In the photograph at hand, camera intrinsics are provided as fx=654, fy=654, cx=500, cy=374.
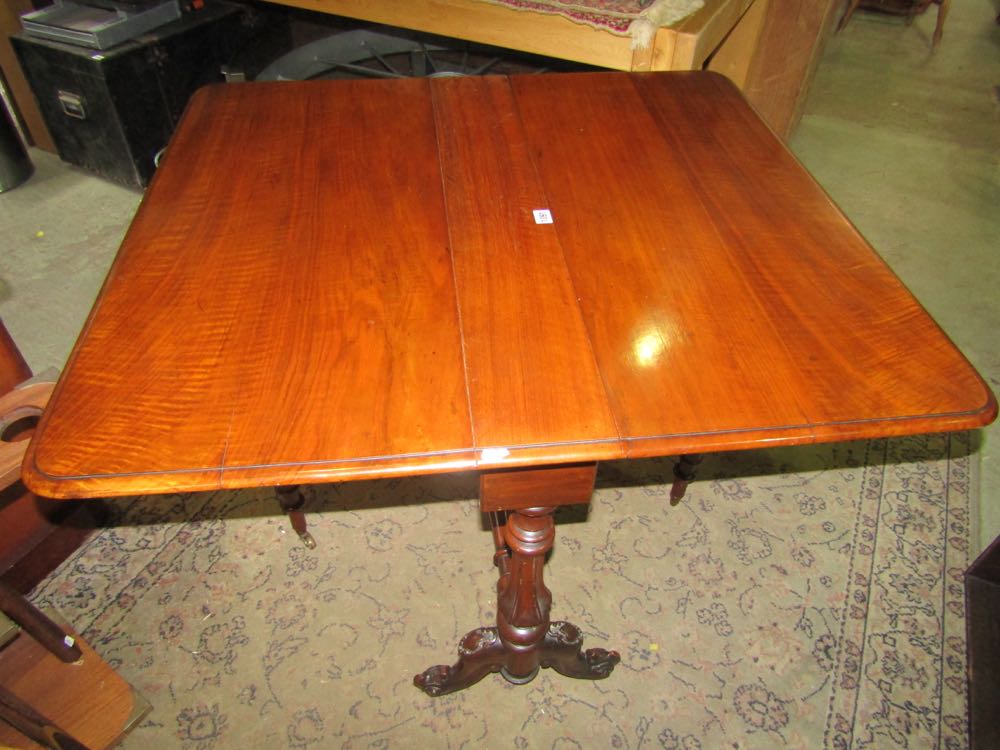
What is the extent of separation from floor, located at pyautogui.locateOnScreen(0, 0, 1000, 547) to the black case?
0.17 meters

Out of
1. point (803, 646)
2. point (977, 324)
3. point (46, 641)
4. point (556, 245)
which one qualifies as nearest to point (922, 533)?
point (803, 646)

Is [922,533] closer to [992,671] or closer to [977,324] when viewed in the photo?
[992,671]

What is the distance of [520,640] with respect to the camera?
1146 mm

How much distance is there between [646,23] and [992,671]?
65.0 inches

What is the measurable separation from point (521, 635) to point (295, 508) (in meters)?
0.60

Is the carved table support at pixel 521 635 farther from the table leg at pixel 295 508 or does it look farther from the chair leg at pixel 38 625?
the chair leg at pixel 38 625

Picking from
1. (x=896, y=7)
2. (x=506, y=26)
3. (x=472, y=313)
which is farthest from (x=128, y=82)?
(x=896, y=7)

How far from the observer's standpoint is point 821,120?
331cm

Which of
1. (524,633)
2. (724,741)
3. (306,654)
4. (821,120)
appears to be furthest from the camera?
(821,120)

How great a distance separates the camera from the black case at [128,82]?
2322mm

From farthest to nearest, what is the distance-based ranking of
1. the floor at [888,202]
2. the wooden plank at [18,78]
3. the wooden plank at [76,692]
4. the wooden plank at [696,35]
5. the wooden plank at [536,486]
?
the wooden plank at [18,78] → the floor at [888,202] → the wooden plank at [696,35] → the wooden plank at [76,692] → the wooden plank at [536,486]

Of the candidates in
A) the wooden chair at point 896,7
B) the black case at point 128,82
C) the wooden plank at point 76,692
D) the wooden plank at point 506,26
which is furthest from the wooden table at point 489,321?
the wooden chair at point 896,7

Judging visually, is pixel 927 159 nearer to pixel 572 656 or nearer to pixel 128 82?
pixel 572 656

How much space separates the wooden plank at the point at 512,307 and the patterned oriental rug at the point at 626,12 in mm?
566
